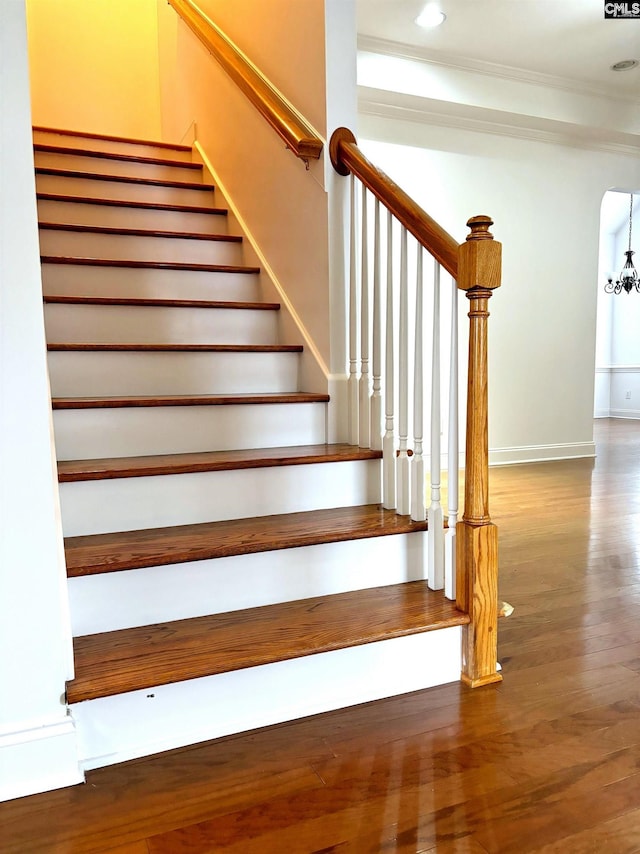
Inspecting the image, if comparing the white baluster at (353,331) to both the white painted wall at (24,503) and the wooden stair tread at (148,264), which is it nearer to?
the wooden stair tread at (148,264)

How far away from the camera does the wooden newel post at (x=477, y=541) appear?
1467mm

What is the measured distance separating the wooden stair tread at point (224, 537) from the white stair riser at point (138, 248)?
1539 mm

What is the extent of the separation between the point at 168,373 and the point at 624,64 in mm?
4173

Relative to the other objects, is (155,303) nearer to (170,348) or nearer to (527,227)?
(170,348)

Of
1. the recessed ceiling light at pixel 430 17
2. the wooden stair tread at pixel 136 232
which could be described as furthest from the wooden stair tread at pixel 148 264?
the recessed ceiling light at pixel 430 17

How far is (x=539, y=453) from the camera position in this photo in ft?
16.1

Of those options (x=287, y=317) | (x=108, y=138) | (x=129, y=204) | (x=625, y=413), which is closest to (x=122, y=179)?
(x=129, y=204)

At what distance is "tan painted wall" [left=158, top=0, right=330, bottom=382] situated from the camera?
216 cm

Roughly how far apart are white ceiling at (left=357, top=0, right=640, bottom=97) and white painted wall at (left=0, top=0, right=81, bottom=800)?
3.31 metres

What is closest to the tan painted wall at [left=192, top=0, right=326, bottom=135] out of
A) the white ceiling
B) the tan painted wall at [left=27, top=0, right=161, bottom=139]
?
the white ceiling

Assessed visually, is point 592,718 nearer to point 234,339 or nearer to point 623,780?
point 623,780

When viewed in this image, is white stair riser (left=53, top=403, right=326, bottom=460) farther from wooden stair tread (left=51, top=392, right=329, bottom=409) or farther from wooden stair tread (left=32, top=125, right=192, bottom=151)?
wooden stair tread (left=32, top=125, right=192, bottom=151)

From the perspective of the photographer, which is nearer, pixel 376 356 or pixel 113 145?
pixel 376 356

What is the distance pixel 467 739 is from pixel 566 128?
15.7 ft
